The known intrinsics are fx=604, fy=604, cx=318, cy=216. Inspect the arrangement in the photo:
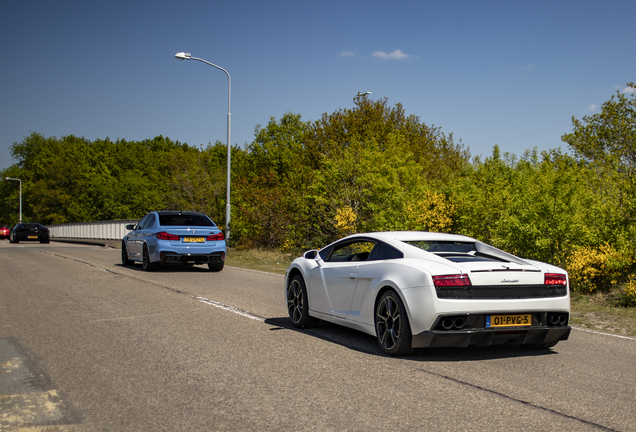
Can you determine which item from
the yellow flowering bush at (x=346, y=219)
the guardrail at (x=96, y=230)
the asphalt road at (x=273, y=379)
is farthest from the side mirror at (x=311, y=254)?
the guardrail at (x=96, y=230)

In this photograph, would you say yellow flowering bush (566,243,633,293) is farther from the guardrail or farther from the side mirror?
the guardrail

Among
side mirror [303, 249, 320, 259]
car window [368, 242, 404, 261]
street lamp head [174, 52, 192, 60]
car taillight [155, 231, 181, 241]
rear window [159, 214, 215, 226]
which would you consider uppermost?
street lamp head [174, 52, 192, 60]

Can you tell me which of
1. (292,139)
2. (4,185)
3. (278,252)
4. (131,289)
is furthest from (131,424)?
(4,185)

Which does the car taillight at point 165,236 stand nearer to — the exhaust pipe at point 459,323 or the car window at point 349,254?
the car window at point 349,254

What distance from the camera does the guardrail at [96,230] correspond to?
54.9 metres

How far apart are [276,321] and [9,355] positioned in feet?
11.2

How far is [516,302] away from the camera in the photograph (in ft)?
19.1

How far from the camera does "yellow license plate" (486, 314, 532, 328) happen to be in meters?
5.76

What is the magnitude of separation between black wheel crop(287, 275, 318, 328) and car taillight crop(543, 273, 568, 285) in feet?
10.0

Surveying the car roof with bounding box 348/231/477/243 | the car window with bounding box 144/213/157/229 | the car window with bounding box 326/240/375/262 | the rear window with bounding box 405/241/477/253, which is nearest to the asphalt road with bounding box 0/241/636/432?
the car window with bounding box 326/240/375/262

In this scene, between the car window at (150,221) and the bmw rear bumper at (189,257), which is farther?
the car window at (150,221)

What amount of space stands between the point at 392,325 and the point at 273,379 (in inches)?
59.6

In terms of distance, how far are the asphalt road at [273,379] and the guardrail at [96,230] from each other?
45365mm

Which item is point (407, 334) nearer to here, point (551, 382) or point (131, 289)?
point (551, 382)
